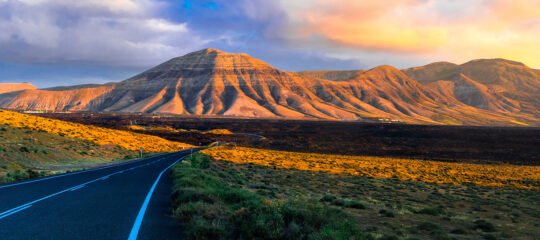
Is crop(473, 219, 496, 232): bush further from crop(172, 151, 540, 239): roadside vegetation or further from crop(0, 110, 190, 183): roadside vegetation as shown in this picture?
crop(0, 110, 190, 183): roadside vegetation

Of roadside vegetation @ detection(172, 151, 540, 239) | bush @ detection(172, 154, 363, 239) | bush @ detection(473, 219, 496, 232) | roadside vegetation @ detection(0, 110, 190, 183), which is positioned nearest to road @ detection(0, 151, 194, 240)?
bush @ detection(172, 154, 363, 239)

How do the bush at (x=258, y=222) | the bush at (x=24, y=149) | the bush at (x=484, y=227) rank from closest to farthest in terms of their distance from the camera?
the bush at (x=258, y=222) → the bush at (x=484, y=227) → the bush at (x=24, y=149)

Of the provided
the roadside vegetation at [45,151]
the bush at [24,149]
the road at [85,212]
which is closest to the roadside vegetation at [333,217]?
the road at [85,212]

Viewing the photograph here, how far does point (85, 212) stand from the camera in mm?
10625

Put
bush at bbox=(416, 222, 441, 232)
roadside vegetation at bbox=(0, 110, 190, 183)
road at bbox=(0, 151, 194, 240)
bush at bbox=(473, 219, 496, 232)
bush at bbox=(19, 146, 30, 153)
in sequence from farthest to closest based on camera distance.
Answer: bush at bbox=(19, 146, 30, 153) → roadside vegetation at bbox=(0, 110, 190, 183) → bush at bbox=(473, 219, 496, 232) → bush at bbox=(416, 222, 441, 232) → road at bbox=(0, 151, 194, 240)

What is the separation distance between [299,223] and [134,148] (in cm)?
5382

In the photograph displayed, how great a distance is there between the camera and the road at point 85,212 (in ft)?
27.5

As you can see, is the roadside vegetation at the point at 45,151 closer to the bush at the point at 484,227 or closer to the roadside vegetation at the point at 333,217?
the roadside vegetation at the point at 333,217

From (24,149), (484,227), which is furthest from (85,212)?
(24,149)

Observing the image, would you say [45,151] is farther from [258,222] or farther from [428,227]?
[258,222]

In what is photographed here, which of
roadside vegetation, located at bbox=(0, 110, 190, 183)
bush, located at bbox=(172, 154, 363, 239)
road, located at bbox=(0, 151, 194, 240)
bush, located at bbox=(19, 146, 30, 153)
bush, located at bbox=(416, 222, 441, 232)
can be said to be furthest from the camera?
bush, located at bbox=(19, 146, 30, 153)

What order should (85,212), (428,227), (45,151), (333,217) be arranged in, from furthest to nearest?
(45,151) < (428,227) < (85,212) < (333,217)

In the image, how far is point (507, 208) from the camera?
79.8 feet

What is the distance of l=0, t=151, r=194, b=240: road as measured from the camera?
27.5ft
